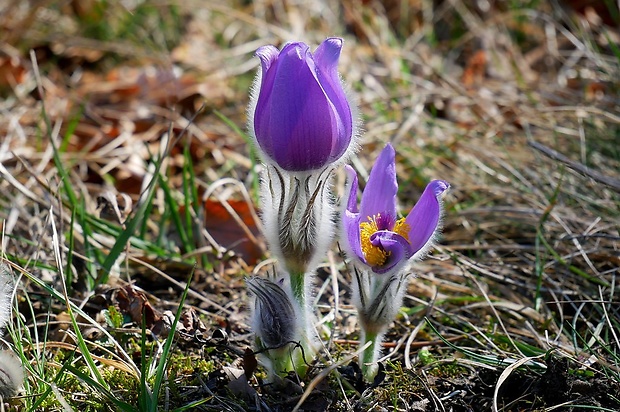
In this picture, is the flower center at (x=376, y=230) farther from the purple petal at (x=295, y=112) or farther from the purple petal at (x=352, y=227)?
the purple petal at (x=295, y=112)

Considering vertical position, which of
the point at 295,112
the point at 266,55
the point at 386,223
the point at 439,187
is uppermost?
the point at 266,55

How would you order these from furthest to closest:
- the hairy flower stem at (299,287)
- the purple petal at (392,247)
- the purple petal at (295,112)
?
1. the hairy flower stem at (299,287)
2. the purple petal at (392,247)
3. the purple petal at (295,112)

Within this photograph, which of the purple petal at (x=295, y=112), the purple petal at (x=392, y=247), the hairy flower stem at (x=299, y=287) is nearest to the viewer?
the purple petal at (x=295, y=112)

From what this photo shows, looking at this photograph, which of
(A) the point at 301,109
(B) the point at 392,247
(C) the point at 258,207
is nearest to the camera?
(A) the point at 301,109

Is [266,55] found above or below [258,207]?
above

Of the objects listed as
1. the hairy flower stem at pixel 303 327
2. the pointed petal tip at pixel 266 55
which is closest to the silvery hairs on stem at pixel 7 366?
the hairy flower stem at pixel 303 327

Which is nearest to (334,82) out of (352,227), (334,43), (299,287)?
(334,43)

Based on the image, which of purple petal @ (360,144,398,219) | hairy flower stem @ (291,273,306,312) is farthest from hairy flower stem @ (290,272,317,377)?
purple petal @ (360,144,398,219)

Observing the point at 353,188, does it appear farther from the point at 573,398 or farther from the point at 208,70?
the point at 208,70

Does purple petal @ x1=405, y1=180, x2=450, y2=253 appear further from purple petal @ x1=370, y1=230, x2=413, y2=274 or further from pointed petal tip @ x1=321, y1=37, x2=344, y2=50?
pointed petal tip @ x1=321, y1=37, x2=344, y2=50

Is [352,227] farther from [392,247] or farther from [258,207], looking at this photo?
[258,207]
